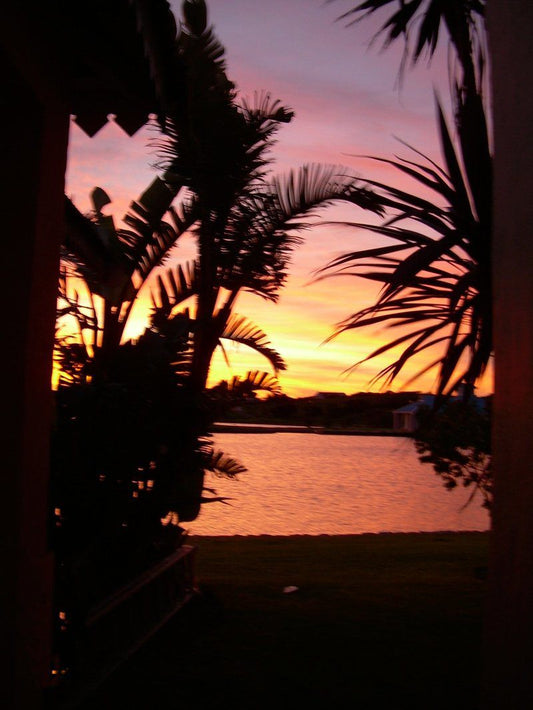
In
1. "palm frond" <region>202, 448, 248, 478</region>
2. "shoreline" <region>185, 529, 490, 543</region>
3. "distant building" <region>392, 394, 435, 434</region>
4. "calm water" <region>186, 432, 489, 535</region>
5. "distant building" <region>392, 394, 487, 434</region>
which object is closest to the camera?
"palm frond" <region>202, 448, 248, 478</region>

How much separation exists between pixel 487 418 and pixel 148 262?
4801 mm

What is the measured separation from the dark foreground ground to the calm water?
18.3ft

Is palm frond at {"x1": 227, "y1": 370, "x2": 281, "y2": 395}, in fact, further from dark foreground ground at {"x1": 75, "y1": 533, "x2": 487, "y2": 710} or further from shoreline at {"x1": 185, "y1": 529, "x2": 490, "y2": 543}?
shoreline at {"x1": 185, "y1": 529, "x2": 490, "y2": 543}

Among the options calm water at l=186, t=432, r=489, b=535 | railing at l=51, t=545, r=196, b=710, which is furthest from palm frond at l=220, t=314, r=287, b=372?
calm water at l=186, t=432, r=489, b=535

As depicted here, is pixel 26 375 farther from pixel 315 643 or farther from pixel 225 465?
pixel 225 465

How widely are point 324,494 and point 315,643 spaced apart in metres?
13.3

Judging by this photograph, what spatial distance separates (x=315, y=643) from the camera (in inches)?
267

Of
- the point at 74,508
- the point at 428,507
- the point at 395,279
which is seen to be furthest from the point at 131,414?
the point at 428,507

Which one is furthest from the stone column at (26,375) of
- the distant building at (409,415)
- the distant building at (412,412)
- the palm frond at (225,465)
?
the distant building at (409,415)

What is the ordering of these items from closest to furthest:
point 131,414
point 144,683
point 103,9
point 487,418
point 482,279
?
1. point 103,9
2. point 482,279
3. point 144,683
4. point 131,414
5. point 487,418

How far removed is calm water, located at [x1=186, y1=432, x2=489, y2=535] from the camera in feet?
57.2

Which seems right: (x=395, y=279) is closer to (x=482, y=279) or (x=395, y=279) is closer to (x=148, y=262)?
(x=482, y=279)

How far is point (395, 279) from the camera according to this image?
15.7 feet

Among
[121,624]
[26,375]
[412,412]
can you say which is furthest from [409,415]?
[26,375]
